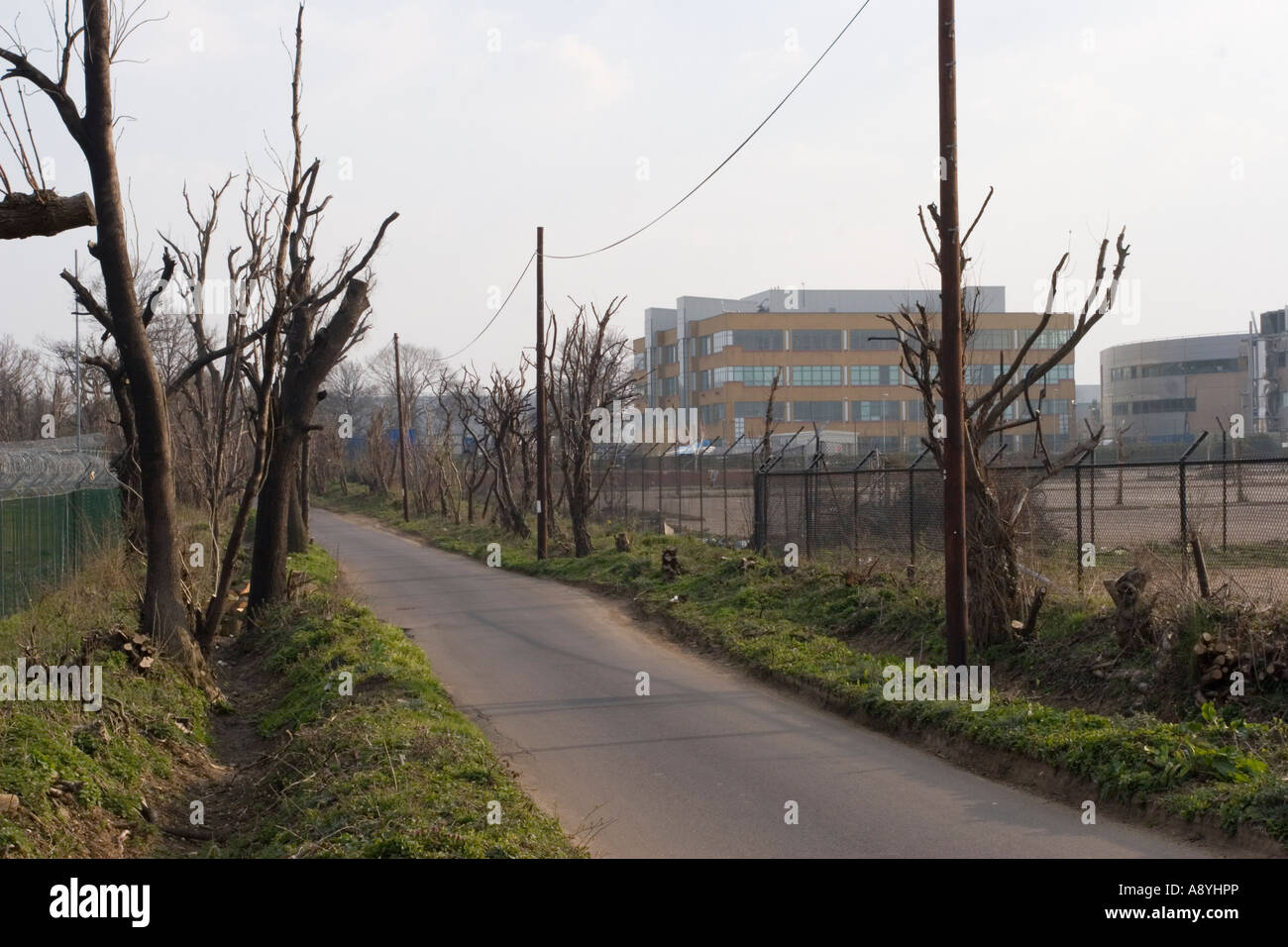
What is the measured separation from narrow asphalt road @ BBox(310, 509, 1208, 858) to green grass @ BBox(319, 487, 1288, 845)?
15.0 inches

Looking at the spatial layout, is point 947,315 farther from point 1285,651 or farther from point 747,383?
point 747,383

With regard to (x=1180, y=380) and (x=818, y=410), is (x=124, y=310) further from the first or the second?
(x=1180, y=380)

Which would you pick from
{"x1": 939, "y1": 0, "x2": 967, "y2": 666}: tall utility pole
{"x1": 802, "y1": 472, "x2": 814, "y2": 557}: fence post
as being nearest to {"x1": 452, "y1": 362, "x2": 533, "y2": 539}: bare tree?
{"x1": 802, "y1": 472, "x2": 814, "y2": 557}: fence post

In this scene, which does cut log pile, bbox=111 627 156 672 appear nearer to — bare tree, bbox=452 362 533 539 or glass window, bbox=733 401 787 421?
bare tree, bbox=452 362 533 539

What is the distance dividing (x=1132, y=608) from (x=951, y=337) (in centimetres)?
320

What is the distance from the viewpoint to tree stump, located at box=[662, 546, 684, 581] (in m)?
21.6

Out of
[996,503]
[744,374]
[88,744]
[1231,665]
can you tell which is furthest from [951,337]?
[744,374]

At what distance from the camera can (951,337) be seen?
11.7 metres

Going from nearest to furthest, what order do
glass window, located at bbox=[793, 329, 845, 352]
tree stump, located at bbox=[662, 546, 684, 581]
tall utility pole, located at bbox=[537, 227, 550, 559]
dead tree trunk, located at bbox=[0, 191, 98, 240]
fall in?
dead tree trunk, located at bbox=[0, 191, 98, 240] < tree stump, located at bbox=[662, 546, 684, 581] < tall utility pole, located at bbox=[537, 227, 550, 559] < glass window, located at bbox=[793, 329, 845, 352]

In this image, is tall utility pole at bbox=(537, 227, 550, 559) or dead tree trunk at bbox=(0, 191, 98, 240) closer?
dead tree trunk at bbox=(0, 191, 98, 240)

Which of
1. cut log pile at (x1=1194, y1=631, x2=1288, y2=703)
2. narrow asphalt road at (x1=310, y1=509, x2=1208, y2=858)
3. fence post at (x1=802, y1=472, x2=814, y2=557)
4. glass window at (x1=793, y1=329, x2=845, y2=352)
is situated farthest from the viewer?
glass window at (x1=793, y1=329, x2=845, y2=352)

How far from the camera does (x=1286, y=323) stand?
243 feet

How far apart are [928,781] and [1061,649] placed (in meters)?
3.60

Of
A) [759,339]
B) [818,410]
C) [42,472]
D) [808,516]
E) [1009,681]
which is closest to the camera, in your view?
[1009,681]
